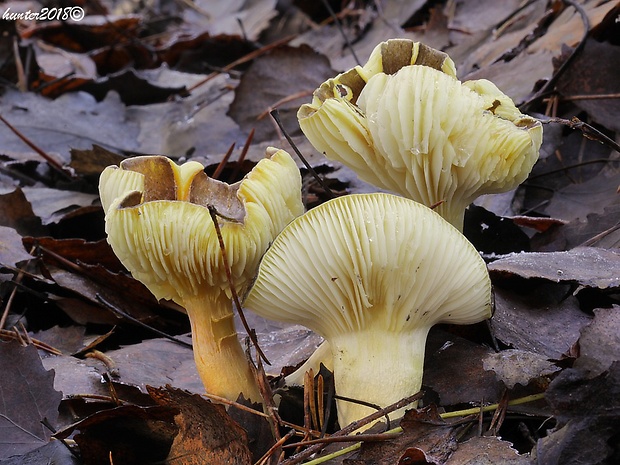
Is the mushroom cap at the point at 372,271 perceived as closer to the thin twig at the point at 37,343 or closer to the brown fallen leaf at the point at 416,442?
the brown fallen leaf at the point at 416,442

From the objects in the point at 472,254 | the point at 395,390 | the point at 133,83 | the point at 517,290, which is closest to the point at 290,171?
the point at 472,254

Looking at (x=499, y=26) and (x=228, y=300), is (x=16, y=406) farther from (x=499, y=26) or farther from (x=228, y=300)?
(x=499, y=26)

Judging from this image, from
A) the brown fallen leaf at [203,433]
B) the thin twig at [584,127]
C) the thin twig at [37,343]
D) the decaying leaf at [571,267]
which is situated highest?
the thin twig at [584,127]

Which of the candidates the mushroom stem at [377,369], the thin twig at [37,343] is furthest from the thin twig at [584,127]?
the thin twig at [37,343]

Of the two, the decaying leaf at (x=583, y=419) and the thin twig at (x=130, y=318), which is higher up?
the decaying leaf at (x=583, y=419)

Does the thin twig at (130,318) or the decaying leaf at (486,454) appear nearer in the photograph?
the decaying leaf at (486,454)

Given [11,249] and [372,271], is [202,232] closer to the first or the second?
[372,271]
